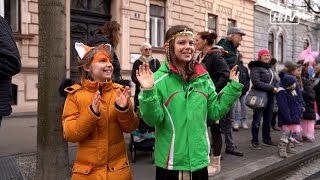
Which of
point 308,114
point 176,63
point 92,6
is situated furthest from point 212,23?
point 176,63

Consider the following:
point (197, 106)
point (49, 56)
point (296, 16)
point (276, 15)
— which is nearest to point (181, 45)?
point (197, 106)

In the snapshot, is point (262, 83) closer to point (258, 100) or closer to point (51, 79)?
point (258, 100)

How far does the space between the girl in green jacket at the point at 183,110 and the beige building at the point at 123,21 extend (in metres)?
5.86

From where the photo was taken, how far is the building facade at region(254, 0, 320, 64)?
79.5 ft

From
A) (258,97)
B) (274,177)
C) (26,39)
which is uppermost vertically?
(26,39)

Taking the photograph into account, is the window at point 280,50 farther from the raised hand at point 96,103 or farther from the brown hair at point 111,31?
the raised hand at point 96,103

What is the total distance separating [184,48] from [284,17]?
25.5 metres

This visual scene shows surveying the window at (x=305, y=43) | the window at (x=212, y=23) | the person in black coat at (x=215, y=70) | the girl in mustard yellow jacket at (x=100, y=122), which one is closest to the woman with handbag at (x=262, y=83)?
the person in black coat at (x=215, y=70)

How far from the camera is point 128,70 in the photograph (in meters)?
14.3

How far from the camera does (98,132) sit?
287cm

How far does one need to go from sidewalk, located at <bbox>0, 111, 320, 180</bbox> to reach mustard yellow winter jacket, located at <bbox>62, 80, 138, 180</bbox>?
7.44ft

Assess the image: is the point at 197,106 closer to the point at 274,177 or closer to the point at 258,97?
the point at 274,177

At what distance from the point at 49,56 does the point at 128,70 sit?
10.2 metres

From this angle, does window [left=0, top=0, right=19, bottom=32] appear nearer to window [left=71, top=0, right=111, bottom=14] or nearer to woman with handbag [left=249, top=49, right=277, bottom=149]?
window [left=71, top=0, right=111, bottom=14]
